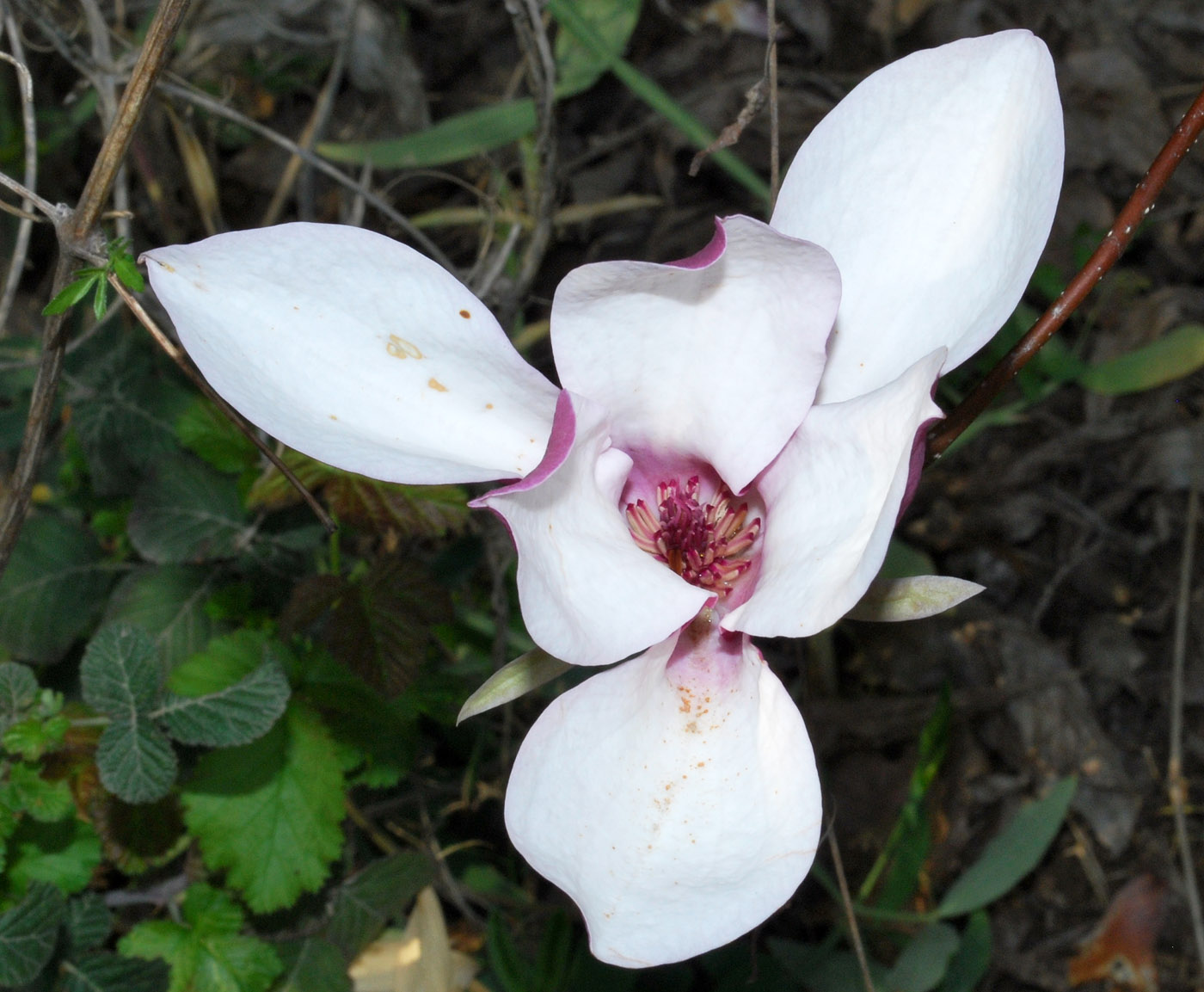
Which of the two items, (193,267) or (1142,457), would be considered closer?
(193,267)

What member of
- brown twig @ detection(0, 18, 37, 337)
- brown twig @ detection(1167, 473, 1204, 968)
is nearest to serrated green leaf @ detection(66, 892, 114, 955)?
brown twig @ detection(0, 18, 37, 337)

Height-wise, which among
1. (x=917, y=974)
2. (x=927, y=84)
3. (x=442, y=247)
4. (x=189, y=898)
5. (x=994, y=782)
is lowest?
(x=994, y=782)

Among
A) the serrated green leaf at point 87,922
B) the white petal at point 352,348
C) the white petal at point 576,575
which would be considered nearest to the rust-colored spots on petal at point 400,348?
the white petal at point 352,348

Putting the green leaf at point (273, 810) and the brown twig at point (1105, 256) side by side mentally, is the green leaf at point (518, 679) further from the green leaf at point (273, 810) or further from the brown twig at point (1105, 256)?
the green leaf at point (273, 810)

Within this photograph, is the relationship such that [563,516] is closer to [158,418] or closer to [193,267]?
[193,267]

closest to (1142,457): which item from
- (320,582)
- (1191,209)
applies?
(1191,209)

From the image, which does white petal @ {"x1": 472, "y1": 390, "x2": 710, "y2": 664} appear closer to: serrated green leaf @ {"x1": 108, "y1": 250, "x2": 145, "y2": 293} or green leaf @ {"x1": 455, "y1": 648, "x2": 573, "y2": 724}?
green leaf @ {"x1": 455, "y1": 648, "x2": 573, "y2": 724}

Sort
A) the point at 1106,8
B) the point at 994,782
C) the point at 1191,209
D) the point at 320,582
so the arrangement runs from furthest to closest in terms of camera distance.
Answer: the point at 1106,8 < the point at 1191,209 < the point at 994,782 < the point at 320,582
